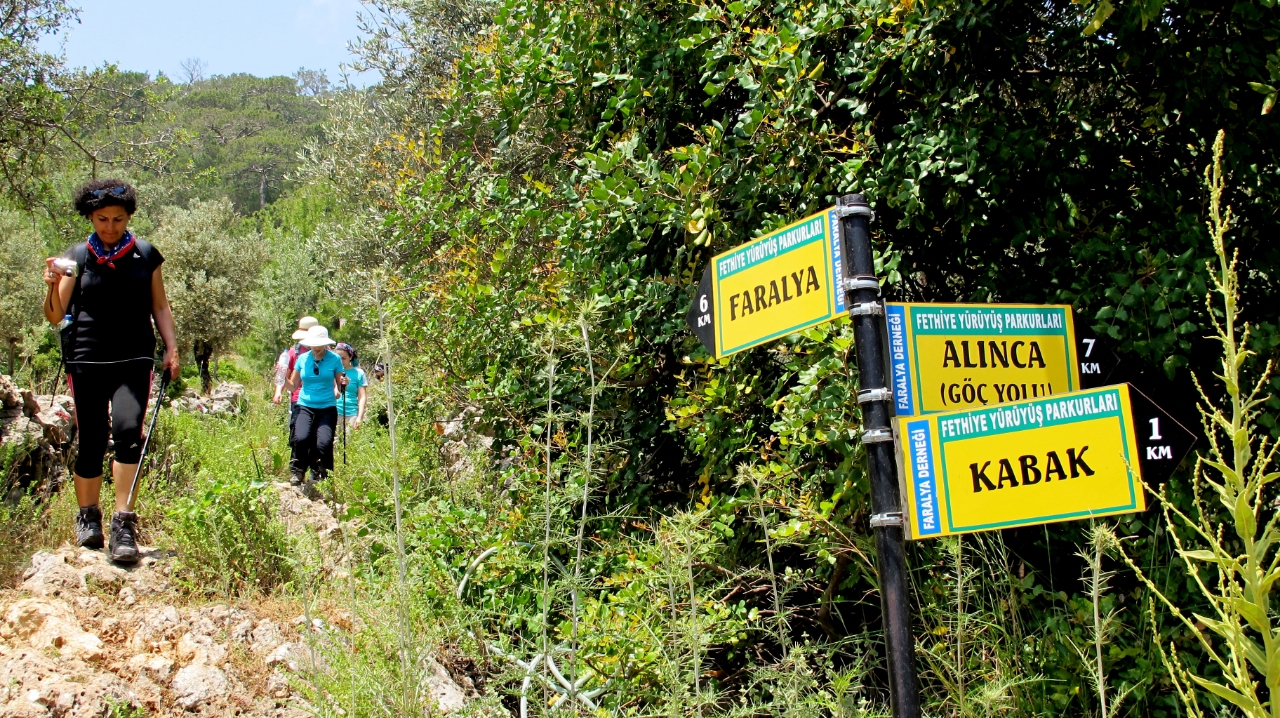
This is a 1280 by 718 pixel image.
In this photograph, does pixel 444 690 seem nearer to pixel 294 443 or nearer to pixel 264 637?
pixel 264 637

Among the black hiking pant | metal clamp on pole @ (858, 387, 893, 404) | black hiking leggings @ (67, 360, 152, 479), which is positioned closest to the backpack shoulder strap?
black hiking leggings @ (67, 360, 152, 479)

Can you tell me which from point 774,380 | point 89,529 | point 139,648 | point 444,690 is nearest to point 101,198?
point 89,529

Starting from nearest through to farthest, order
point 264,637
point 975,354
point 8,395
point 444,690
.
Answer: point 975,354, point 444,690, point 264,637, point 8,395

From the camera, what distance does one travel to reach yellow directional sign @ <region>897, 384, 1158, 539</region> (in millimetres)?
2057

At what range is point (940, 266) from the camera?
3.86m

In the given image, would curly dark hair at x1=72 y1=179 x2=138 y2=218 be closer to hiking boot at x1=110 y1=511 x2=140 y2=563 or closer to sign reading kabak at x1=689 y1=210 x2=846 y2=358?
hiking boot at x1=110 y1=511 x2=140 y2=563

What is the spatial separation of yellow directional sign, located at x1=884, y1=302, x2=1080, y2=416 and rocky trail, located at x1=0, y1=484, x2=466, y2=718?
183cm

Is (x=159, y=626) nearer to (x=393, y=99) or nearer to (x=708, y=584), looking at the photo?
(x=708, y=584)

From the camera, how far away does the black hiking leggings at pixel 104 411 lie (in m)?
4.41

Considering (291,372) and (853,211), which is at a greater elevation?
(291,372)

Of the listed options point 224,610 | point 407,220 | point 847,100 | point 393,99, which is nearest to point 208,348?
point 393,99

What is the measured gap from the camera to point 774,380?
4.00 metres

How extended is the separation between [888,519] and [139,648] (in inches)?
119

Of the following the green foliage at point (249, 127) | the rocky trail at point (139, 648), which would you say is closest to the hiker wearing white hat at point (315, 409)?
the rocky trail at point (139, 648)
